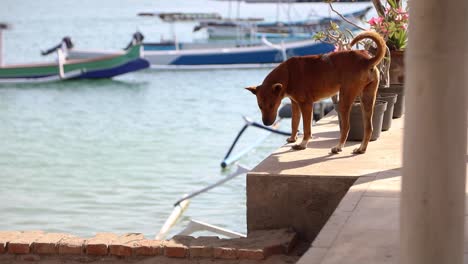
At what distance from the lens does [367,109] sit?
7.00 m

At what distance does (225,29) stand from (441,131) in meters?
44.2

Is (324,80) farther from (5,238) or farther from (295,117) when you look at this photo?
(5,238)

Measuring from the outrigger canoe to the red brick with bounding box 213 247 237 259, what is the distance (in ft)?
87.4

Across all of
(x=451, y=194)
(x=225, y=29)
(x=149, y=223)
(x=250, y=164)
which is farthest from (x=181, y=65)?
(x=451, y=194)

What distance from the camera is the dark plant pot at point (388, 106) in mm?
7758

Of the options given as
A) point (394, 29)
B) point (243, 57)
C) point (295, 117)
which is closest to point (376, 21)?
point (394, 29)

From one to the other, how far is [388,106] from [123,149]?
1352 cm

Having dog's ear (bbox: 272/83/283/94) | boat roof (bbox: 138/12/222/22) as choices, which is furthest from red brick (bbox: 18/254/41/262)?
boat roof (bbox: 138/12/222/22)

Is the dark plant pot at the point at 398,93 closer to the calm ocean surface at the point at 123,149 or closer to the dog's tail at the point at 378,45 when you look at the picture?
the dog's tail at the point at 378,45

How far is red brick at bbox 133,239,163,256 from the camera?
5.91m

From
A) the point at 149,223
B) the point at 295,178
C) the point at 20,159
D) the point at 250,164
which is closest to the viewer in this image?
the point at 295,178

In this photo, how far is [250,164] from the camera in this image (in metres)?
17.5

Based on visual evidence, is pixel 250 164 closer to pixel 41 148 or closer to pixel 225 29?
pixel 41 148

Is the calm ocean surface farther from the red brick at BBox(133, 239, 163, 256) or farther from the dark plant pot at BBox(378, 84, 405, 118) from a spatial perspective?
the red brick at BBox(133, 239, 163, 256)
